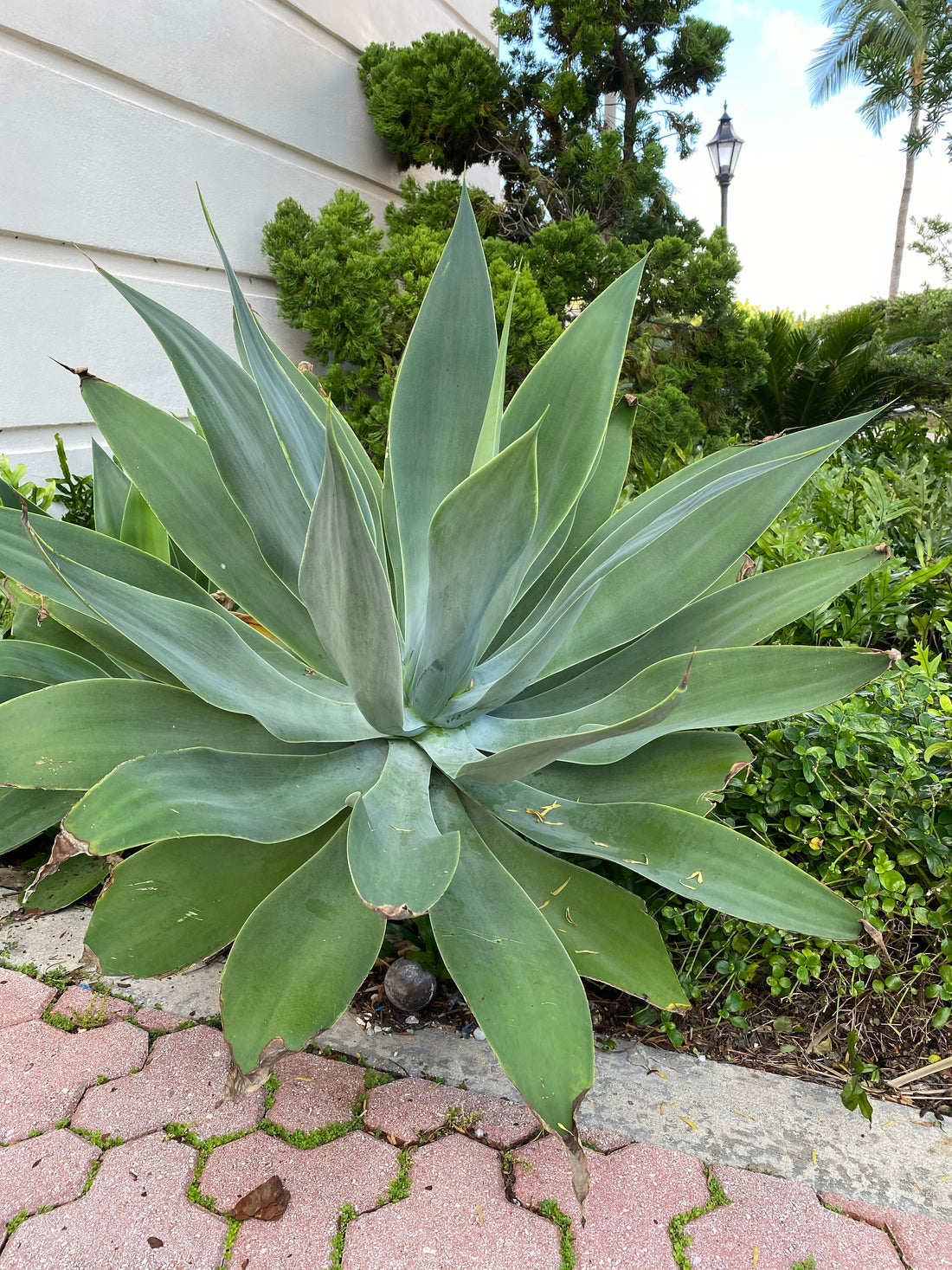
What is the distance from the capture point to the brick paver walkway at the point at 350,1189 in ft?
3.21

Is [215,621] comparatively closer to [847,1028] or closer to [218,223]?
[847,1028]

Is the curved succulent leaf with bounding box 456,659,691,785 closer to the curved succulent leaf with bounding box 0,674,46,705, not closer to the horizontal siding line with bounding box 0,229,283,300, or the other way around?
the curved succulent leaf with bounding box 0,674,46,705

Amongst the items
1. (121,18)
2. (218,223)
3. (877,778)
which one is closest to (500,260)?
(218,223)

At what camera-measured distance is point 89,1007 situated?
1.37m

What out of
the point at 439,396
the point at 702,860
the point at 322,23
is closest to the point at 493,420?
the point at 439,396

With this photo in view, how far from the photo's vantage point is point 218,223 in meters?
3.34

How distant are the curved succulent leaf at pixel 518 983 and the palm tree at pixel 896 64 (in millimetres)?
11806

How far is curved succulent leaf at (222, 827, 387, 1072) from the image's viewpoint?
919 mm

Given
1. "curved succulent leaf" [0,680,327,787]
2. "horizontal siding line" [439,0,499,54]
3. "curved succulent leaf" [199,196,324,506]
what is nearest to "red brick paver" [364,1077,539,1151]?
"curved succulent leaf" [0,680,327,787]

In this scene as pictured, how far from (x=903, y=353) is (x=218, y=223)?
566cm

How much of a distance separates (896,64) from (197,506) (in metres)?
20.5

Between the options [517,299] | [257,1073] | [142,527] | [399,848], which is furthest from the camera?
[517,299]

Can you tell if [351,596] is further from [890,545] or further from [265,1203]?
[890,545]

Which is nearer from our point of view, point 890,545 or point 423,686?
point 423,686
